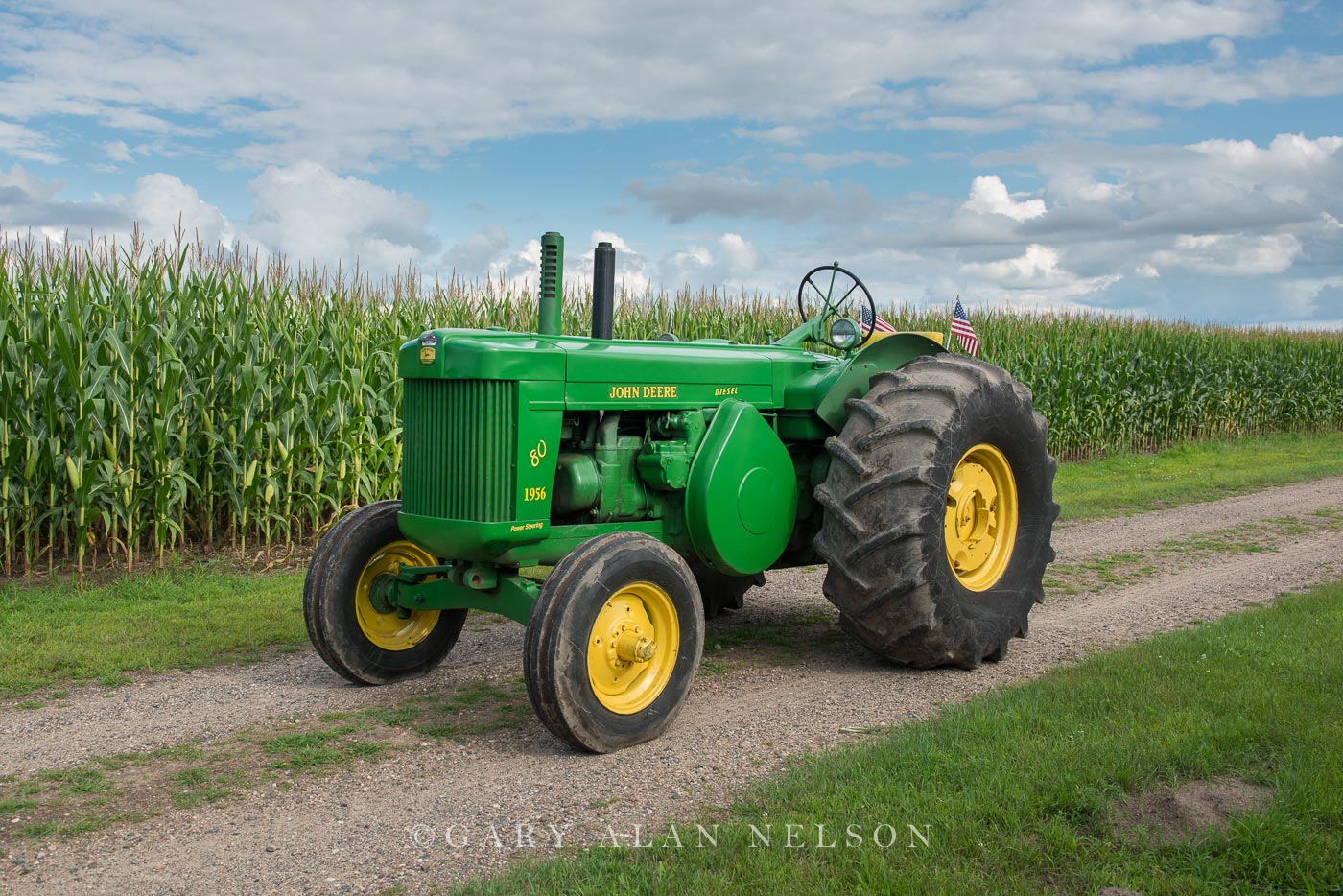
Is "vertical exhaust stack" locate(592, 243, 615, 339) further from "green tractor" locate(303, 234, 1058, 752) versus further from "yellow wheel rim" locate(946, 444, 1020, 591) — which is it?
"yellow wheel rim" locate(946, 444, 1020, 591)

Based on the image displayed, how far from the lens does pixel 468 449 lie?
4672mm

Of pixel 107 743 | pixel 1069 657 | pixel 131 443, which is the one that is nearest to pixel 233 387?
pixel 131 443

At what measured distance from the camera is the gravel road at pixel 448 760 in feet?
11.3

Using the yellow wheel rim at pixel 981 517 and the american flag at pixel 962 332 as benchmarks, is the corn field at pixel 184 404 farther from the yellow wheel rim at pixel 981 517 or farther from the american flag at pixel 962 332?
the american flag at pixel 962 332

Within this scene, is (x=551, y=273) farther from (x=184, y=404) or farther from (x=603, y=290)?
(x=184, y=404)

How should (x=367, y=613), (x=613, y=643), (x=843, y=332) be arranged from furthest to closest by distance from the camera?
1. (x=843, y=332)
2. (x=367, y=613)
3. (x=613, y=643)

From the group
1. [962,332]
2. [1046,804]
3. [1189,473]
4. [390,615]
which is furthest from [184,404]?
[1189,473]

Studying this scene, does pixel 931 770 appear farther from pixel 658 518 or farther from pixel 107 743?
pixel 107 743

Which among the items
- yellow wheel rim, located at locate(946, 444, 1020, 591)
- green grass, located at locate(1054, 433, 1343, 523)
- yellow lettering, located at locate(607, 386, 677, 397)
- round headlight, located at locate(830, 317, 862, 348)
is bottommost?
green grass, located at locate(1054, 433, 1343, 523)

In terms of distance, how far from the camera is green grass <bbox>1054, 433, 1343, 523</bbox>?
1226 cm

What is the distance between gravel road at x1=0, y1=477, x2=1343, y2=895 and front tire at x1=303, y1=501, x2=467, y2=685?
131mm

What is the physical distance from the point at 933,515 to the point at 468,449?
2.24 metres

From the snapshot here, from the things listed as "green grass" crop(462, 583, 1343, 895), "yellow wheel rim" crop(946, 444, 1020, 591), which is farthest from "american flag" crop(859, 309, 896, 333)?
"green grass" crop(462, 583, 1343, 895)

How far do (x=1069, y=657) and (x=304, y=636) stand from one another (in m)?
4.36
